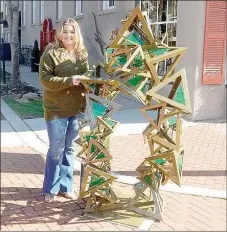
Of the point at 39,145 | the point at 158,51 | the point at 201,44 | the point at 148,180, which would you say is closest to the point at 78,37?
the point at 158,51

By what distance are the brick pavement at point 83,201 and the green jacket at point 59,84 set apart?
3.04 feet

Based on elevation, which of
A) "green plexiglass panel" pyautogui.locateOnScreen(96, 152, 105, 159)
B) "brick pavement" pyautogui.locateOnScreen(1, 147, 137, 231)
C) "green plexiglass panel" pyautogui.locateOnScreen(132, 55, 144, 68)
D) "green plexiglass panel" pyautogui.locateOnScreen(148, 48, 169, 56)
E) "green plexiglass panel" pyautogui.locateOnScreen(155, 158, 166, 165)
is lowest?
"brick pavement" pyautogui.locateOnScreen(1, 147, 137, 231)

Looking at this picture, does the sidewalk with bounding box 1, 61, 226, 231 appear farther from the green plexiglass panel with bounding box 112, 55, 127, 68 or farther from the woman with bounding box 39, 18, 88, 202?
the green plexiglass panel with bounding box 112, 55, 127, 68

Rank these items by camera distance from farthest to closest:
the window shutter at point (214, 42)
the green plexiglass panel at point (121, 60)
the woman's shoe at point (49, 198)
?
the window shutter at point (214, 42) < the woman's shoe at point (49, 198) < the green plexiglass panel at point (121, 60)

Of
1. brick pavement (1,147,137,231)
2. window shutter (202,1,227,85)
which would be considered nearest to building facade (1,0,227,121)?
window shutter (202,1,227,85)

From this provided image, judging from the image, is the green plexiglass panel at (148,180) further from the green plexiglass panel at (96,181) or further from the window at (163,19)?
the window at (163,19)

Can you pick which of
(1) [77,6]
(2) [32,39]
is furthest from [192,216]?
(2) [32,39]

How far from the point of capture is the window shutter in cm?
780

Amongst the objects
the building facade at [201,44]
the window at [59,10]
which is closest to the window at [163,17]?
the building facade at [201,44]

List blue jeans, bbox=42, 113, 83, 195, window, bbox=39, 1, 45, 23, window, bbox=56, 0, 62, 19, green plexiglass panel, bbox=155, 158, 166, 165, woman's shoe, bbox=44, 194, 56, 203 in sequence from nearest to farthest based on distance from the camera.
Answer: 1. green plexiglass panel, bbox=155, 158, 166, 165
2. blue jeans, bbox=42, 113, 83, 195
3. woman's shoe, bbox=44, 194, 56, 203
4. window, bbox=56, 0, 62, 19
5. window, bbox=39, 1, 45, 23

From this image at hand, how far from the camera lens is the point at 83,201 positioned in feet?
12.9

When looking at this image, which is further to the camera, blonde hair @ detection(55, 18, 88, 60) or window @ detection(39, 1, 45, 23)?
window @ detection(39, 1, 45, 23)

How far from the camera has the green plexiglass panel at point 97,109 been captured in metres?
3.51

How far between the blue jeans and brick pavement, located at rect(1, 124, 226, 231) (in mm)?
175
